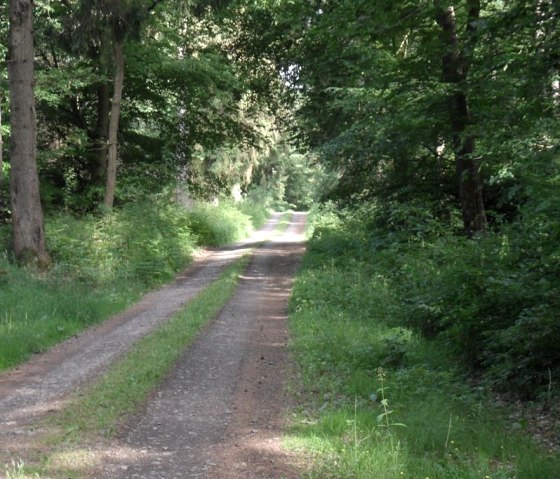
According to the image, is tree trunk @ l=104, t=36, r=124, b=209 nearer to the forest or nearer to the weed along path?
the forest

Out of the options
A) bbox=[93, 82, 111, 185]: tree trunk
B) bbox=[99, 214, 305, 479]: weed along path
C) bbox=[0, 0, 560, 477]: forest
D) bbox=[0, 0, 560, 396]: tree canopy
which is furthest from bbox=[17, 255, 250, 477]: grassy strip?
bbox=[93, 82, 111, 185]: tree trunk

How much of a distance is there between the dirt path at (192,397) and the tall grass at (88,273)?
1.48 feet

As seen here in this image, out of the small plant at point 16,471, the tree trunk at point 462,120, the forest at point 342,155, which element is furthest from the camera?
the tree trunk at point 462,120

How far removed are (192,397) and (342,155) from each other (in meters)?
11.4

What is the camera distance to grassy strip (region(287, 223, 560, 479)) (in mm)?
4520

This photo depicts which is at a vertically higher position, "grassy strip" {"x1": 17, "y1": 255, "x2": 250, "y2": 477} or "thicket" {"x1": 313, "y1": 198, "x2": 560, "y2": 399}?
"thicket" {"x1": 313, "y1": 198, "x2": 560, "y2": 399}

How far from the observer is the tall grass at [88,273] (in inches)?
372

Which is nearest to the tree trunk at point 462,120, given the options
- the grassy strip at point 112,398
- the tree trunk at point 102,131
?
the grassy strip at point 112,398

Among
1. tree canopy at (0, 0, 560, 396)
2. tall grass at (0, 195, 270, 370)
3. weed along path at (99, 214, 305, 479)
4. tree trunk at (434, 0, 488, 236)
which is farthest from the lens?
tree trunk at (434, 0, 488, 236)

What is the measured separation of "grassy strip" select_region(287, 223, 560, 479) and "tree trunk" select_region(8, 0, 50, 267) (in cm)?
716

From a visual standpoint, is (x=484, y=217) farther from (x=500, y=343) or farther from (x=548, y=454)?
(x=548, y=454)

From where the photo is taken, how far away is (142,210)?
1962cm

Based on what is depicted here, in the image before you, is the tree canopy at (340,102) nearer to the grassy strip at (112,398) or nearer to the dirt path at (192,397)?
the dirt path at (192,397)

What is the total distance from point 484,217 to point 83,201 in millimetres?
13450
